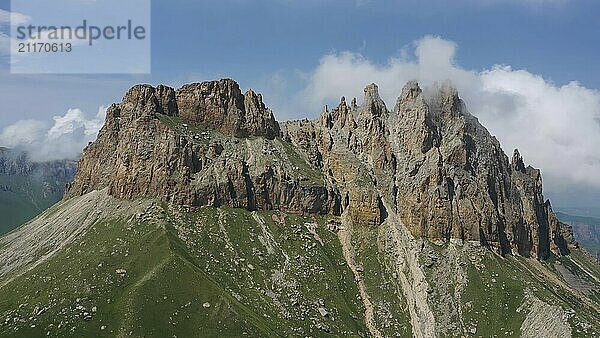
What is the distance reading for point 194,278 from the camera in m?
188

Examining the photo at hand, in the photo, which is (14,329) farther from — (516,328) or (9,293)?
(516,328)

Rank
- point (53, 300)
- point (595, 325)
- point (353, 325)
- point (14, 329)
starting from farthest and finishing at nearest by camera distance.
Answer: point (353, 325)
point (595, 325)
point (53, 300)
point (14, 329)

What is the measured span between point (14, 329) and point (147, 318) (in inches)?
1550

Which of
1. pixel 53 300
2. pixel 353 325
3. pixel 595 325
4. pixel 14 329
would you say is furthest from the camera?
pixel 353 325

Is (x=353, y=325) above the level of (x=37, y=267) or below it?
below

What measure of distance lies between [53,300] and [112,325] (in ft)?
82.0

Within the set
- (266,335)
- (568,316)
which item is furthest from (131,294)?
(568,316)

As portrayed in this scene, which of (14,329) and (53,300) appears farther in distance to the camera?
(53,300)

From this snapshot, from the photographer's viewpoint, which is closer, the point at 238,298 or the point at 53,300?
the point at 53,300

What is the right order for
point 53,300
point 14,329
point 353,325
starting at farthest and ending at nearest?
point 353,325 → point 53,300 → point 14,329

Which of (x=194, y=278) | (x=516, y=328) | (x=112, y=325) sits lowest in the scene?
(x=516, y=328)

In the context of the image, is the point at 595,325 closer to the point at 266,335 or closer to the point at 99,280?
the point at 266,335

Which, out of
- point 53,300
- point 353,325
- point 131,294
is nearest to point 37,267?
point 53,300

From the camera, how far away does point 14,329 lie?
522 feet
